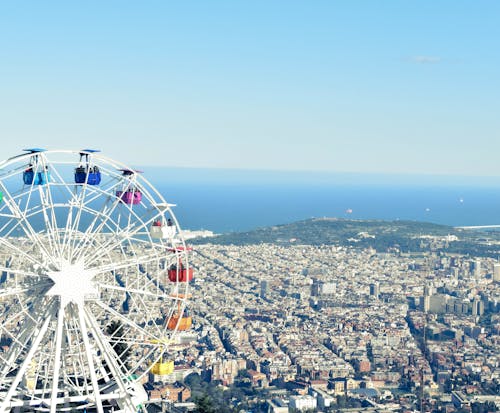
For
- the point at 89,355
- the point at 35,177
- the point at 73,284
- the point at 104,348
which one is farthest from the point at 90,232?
the point at 89,355

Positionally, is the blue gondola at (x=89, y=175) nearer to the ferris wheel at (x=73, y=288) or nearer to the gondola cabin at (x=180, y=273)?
the ferris wheel at (x=73, y=288)

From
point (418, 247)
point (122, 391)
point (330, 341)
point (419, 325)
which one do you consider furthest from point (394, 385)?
point (418, 247)

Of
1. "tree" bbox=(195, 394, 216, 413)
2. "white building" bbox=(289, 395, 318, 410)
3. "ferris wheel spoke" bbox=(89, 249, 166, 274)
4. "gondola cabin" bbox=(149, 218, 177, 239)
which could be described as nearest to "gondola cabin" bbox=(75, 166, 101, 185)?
"gondola cabin" bbox=(149, 218, 177, 239)

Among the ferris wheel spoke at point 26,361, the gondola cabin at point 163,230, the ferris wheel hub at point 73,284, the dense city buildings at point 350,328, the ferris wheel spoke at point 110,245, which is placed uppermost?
the gondola cabin at point 163,230

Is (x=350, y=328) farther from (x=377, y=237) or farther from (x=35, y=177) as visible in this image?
(x=377, y=237)

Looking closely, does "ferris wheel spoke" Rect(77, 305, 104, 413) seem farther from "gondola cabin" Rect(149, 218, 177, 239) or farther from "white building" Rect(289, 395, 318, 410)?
"white building" Rect(289, 395, 318, 410)

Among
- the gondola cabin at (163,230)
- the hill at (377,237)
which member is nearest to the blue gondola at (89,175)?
the gondola cabin at (163,230)
